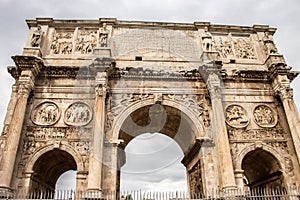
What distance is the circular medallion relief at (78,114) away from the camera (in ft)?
33.2

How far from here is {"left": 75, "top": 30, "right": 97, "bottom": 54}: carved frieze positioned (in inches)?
463

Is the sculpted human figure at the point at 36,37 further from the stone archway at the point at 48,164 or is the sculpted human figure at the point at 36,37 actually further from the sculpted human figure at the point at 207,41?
the sculpted human figure at the point at 207,41

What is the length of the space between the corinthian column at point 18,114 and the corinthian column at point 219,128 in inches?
265

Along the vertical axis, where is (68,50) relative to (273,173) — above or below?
above

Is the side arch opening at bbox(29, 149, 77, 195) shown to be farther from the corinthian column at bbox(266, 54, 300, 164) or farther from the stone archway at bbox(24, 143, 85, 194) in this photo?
the corinthian column at bbox(266, 54, 300, 164)

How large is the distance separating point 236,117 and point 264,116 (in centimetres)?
120

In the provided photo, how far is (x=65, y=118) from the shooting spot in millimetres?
10141

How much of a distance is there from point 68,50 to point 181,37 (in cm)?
522

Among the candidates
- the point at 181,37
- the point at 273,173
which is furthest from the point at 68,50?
the point at 273,173

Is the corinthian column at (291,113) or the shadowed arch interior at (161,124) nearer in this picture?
the corinthian column at (291,113)

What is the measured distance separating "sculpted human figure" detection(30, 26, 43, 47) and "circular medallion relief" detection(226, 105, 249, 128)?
8.36 metres

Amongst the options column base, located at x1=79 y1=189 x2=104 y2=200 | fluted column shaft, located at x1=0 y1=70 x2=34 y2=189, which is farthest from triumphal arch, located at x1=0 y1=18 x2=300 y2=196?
column base, located at x1=79 y1=189 x2=104 y2=200

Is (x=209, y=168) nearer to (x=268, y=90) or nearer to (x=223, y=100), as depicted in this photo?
(x=223, y=100)

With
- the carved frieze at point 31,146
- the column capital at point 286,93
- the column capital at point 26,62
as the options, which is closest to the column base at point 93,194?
the carved frieze at point 31,146
